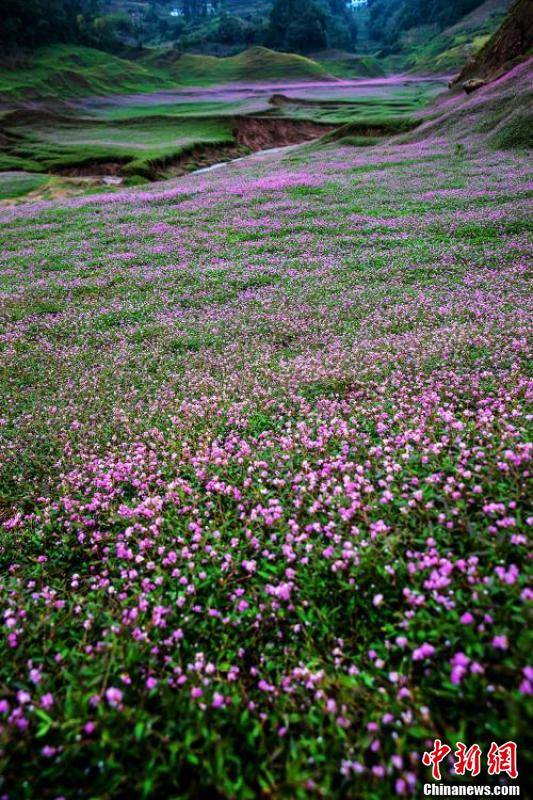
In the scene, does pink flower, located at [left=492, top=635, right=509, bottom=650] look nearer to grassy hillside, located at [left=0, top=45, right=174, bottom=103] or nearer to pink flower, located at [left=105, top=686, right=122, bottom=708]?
pink flower, located at [left=105, top=686, right=122, bottom=708]

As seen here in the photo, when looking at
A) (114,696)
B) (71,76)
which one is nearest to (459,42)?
(71,76)

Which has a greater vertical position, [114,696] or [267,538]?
[114,696]

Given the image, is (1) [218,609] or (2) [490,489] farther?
(2) [490,489]

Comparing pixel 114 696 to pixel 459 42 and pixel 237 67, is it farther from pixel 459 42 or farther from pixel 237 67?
pixel 459 42

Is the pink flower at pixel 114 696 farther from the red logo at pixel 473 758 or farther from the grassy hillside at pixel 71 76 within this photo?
the grassy hillside at pixel 71 76

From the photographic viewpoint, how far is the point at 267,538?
16.9 feet

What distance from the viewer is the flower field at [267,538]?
308 cm

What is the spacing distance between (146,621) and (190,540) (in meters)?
1.13

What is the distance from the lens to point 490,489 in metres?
4.78

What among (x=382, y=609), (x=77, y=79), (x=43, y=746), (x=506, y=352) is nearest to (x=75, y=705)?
(x=43, y=746)

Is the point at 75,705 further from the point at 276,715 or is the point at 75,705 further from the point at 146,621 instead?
the point at 276,715

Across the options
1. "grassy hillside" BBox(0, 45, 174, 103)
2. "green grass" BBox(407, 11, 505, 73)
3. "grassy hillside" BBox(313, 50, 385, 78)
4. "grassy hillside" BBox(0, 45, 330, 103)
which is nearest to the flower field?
"grassy hillside" BBox(0, 45, 174, 103)

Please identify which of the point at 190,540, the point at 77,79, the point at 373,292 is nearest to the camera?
the point at 190,540

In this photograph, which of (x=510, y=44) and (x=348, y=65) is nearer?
(x=510, y=44)
